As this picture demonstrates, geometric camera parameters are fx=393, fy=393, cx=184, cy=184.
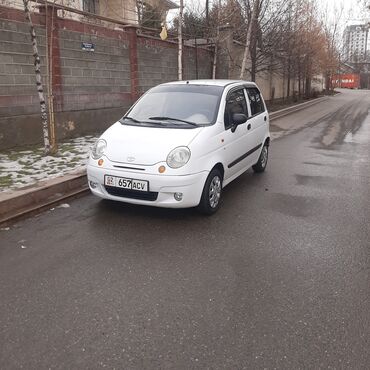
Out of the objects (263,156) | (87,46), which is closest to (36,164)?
(263,156)

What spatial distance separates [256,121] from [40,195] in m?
3.72

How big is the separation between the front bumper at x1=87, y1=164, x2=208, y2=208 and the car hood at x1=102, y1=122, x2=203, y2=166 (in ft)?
0.54

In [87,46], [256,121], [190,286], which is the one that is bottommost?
[190,286]

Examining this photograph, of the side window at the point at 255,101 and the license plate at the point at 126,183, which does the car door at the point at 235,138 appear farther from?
the license plate at the point at 126,183

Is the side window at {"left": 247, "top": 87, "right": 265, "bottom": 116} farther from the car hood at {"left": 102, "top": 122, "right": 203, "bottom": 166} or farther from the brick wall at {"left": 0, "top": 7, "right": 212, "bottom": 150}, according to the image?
the brick wall at {"left": 0, "top": 7, "right": 212, "bottom": 150}

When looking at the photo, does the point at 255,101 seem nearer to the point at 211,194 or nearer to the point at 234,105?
the point at 234,105

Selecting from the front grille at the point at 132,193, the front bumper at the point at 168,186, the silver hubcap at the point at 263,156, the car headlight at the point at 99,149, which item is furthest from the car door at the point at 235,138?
the car headlight at the point at 99,149

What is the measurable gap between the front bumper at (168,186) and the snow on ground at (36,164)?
5.35ft

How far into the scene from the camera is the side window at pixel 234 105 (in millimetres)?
5641

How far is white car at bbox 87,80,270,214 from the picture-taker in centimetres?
466

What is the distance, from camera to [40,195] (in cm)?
539

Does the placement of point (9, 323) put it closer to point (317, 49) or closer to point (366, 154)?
point (366, 154)

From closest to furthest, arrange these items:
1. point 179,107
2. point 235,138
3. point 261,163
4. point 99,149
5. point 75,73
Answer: point 99,149 → point 179,107 → point 235,138 → point 261,163 → point 75,73

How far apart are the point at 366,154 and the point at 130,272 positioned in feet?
26.2
